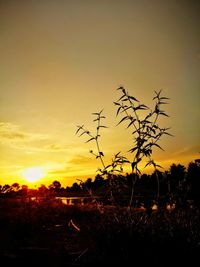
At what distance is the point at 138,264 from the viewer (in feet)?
14.8

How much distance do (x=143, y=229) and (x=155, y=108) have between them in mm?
2589

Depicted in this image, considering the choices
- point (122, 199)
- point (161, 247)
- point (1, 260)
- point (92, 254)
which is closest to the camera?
point (1, 260)

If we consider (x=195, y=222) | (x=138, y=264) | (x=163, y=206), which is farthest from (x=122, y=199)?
(x=138, y=264)

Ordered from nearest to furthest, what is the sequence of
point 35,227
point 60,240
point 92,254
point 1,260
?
point 1,260 < point 92,254 < point 60,240 < point 35,227

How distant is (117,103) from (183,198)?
2926 millimetres

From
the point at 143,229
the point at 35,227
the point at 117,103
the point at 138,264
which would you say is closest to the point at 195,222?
the point at 143,229

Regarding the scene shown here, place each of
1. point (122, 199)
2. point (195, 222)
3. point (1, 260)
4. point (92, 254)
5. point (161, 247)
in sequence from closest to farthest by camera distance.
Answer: point (1, 260) → point (161, 247) → point (92, 254) → point (195, 222) → point (122, 199)

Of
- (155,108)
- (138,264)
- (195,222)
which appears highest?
(155,108)

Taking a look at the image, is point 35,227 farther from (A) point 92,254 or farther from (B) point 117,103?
(B) point 117,103

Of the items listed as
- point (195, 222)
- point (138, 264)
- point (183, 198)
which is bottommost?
point (138, 264)

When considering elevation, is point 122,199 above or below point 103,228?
above

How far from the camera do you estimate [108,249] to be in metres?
4.91

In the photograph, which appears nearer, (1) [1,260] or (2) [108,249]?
(1) [1,260]

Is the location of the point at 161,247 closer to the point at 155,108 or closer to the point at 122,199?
the point at 122,199
